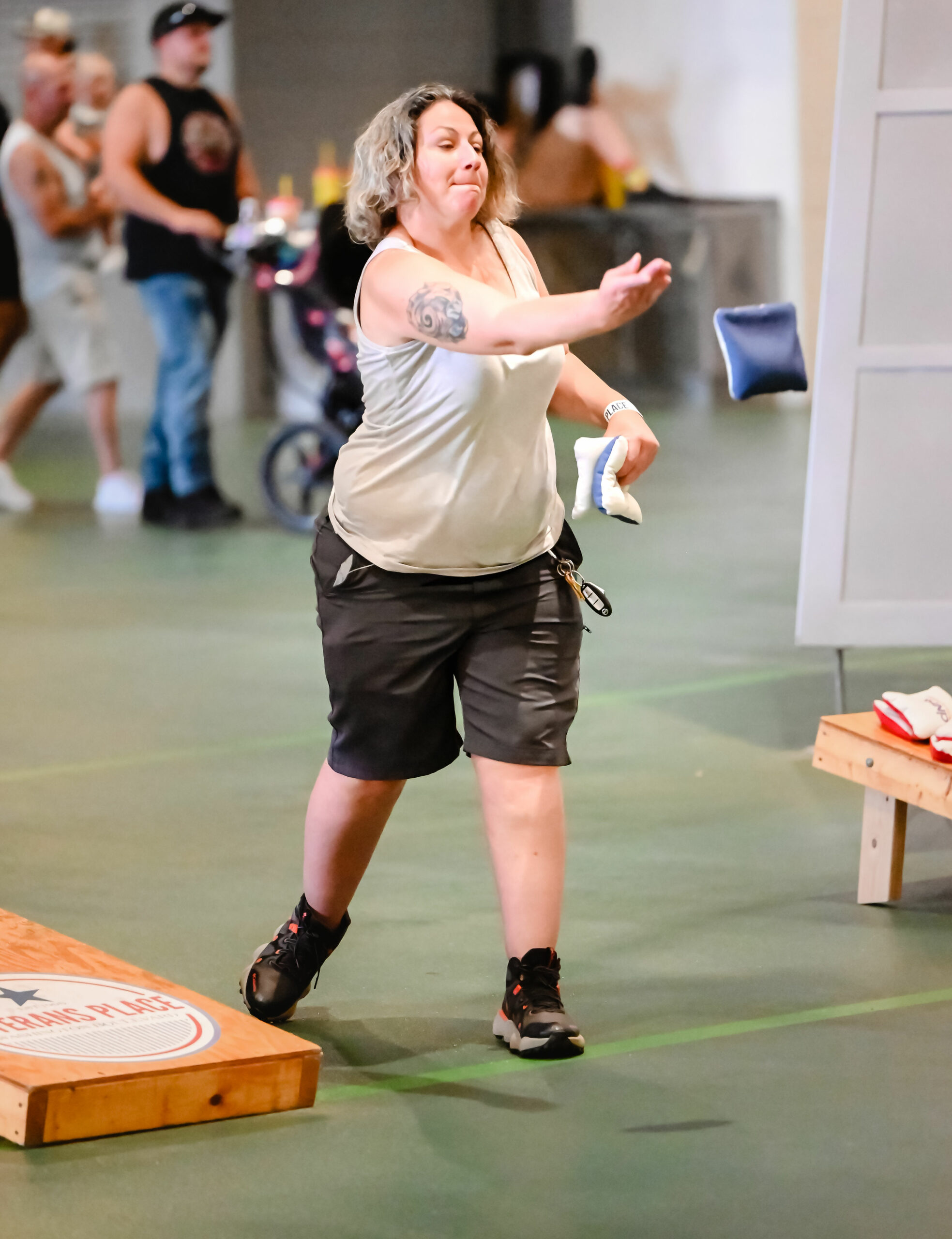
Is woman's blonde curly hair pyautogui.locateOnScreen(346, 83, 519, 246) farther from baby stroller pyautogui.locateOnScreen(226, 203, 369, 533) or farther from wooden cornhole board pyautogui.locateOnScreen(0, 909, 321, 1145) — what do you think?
baby stroller pyautogui.locateOnScreen(226, 203, 369, 533)

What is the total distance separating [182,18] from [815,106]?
6.35 m

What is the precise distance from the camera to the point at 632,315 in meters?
2.33

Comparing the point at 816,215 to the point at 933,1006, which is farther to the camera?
the point at 816,215

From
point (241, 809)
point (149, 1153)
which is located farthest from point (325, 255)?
point (149, 1153)

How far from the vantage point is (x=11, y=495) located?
29.8 feet

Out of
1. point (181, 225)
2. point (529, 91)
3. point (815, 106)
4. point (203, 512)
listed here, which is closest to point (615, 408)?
point (181, 225)

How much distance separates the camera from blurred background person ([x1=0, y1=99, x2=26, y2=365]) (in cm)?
958

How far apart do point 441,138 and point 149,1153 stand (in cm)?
153

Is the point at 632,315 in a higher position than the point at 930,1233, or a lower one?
higher

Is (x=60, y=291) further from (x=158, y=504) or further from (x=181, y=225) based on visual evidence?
(x=158, y=504)

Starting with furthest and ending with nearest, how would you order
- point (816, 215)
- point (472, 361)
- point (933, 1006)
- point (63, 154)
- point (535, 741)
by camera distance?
point (816, 215) < point (63, 154) < point (933, 1006) < point (535, 741) < point (472, 361)

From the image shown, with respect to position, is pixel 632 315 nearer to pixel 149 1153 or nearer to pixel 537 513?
pixel 537 513

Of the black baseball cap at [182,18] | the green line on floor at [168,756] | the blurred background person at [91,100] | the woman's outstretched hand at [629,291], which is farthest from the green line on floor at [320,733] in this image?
the blurred background person at [91,100]

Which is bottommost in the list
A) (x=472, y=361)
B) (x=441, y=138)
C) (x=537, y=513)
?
(x=537, y=513)
